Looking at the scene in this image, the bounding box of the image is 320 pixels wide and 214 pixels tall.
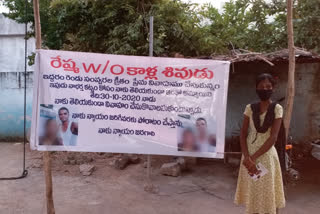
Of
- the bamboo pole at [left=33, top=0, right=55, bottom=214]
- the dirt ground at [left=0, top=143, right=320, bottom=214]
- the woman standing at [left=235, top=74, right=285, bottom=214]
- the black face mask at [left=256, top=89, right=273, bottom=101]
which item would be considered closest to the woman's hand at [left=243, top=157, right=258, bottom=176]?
the woman standing at [left=235, top=74, right=285, bottom=214]

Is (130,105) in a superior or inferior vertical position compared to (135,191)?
superior

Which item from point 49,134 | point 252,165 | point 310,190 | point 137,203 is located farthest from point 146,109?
point 310,190

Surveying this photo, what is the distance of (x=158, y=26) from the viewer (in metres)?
7.42

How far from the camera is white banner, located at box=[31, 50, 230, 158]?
348cm

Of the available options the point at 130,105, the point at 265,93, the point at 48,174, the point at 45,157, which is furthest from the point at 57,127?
the point at 265,93

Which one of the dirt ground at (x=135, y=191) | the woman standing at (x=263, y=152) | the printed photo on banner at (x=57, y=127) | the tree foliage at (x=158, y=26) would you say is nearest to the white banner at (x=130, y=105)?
the printed photo on banner at (x=57, y=127)

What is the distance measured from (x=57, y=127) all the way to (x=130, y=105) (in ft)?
2.72

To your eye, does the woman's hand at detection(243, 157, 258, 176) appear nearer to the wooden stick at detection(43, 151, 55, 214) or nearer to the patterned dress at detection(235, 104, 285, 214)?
the patterned dress at detection(235, 104, 285, 214)

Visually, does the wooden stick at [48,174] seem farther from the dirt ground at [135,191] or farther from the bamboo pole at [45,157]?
the dirt ground at [135,191]

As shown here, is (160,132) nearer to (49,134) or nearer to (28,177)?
(49,134)

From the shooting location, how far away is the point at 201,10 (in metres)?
8.02

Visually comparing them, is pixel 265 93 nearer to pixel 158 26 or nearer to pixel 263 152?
pixel 263 152

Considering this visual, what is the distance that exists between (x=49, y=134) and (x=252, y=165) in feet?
7.01

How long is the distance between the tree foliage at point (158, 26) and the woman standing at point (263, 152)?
409 centimetres
